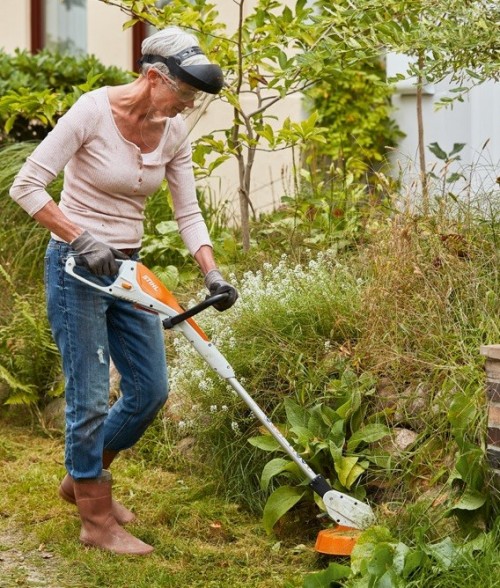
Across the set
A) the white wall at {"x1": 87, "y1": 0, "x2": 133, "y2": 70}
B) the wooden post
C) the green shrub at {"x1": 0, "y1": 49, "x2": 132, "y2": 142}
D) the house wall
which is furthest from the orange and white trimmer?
the white wall at {"x1": 87, "y1": 0, "x2": 133, "y2": 70}

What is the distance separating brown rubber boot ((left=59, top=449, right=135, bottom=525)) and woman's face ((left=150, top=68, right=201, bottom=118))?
1.38 metres

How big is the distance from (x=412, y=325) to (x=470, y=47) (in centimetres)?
111

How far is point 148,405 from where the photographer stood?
14.8ft

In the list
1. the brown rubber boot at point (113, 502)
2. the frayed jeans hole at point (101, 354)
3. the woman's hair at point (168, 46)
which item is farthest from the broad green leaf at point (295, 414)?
the woman's hair at point (168, 46)

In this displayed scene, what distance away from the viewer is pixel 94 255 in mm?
3959

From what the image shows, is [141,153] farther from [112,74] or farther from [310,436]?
[112,74]

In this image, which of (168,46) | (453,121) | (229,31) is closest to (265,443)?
(168,46)

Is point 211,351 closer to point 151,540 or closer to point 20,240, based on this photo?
point 151,540

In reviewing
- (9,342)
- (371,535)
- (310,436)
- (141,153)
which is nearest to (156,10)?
(9,342)

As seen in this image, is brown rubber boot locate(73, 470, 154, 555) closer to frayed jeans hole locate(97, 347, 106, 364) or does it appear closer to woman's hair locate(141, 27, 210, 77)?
frayed jeans hole locate(97, 347, 106, 364)

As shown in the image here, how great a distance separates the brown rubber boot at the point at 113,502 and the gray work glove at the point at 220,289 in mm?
821

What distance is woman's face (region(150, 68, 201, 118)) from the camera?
4.05 m

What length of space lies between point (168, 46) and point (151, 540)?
1.85m

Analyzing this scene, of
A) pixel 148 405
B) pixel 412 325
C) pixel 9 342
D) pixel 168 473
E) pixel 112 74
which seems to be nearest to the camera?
pixel 148 405
